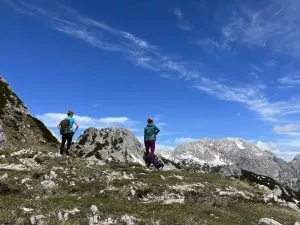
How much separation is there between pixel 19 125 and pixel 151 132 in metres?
36.4

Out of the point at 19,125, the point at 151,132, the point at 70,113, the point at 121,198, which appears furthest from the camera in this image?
the point at 19,125

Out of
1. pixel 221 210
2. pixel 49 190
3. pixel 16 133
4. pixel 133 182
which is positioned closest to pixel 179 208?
pixel 221 210

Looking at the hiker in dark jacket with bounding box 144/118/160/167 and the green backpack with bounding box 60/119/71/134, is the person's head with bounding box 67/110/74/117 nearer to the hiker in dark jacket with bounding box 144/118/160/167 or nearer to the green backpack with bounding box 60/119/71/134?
the green backpack with bounding box 60/119/71/134

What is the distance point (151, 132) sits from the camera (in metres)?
35.6

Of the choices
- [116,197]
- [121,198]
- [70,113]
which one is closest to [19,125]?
[70,113]

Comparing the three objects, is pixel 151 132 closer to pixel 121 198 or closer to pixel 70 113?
pixel 70 113

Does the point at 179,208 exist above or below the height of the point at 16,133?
below

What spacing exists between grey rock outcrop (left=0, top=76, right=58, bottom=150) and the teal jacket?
26.9 meters

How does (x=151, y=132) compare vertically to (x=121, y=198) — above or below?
above

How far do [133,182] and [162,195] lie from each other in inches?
103

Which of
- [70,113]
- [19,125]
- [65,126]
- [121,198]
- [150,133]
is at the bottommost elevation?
[121,198]

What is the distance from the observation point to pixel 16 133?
202 feet

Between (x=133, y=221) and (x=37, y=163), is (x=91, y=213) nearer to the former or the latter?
(x=133, y=221)

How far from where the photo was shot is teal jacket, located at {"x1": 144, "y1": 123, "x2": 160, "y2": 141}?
117 ft
